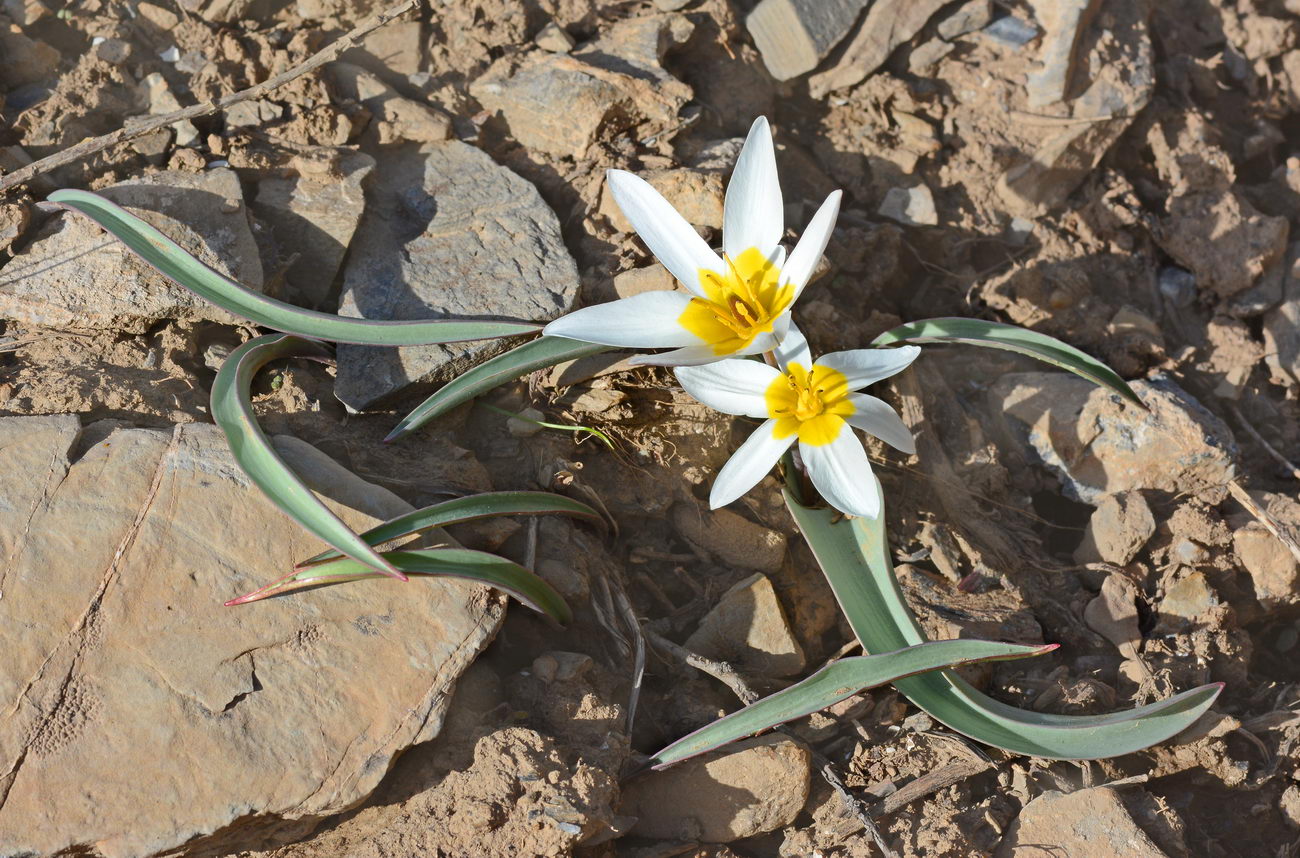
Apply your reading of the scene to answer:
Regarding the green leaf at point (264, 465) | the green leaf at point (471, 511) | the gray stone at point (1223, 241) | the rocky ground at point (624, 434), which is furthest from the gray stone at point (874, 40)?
the green leaf at point (264, 465)

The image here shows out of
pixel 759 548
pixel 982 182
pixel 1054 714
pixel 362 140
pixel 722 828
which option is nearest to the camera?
pixel 722 828

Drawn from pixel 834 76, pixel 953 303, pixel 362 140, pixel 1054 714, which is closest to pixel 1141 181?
pixel 953 303

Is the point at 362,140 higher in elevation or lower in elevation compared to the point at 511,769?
higher

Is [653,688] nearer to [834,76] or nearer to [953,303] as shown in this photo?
[953,303]

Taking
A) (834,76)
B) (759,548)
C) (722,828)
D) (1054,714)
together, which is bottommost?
(722,828)

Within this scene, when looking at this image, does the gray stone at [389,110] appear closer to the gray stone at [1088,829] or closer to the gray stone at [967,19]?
the gray stone at [967,19]

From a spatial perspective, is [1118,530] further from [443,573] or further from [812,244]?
[443,573]
